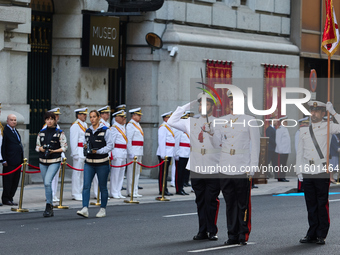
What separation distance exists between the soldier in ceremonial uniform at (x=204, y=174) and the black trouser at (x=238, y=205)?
1.01ft

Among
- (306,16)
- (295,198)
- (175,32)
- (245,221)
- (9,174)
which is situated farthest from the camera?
(306,16)

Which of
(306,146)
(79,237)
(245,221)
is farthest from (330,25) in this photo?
(79,237)

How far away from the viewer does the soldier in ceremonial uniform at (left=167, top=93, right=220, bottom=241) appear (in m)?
10.6

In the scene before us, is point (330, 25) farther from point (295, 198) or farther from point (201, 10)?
point (201, 10)

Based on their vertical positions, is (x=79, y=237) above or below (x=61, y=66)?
below

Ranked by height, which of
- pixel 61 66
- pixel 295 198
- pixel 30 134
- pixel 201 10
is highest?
pixel 201 10

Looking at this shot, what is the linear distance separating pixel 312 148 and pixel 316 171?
1.24ft

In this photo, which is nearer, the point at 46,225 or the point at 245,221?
the point at 245,221

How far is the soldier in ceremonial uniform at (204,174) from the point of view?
10578mm

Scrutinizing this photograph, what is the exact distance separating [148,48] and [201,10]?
7.56 ft

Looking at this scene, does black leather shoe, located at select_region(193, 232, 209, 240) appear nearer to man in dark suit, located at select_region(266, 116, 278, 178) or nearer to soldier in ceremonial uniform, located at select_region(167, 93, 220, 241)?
soldier in ceremonial uniform, located at select_region(167, 93, 220, 241)

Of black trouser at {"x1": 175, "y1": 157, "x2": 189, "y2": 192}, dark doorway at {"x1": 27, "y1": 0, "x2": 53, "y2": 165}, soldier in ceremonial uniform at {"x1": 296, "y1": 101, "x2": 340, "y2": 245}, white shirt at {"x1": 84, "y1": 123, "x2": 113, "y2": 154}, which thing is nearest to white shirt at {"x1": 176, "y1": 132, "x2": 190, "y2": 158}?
black trouser at {"x1": 175, "y1": 157, "x2": 189, "y2": 192}

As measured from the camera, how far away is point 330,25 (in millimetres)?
12891

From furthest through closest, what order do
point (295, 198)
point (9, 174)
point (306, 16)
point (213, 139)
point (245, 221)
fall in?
point (306, 16), point (295, 198), point (9, 174), point (213, 139), point (245, 221)
